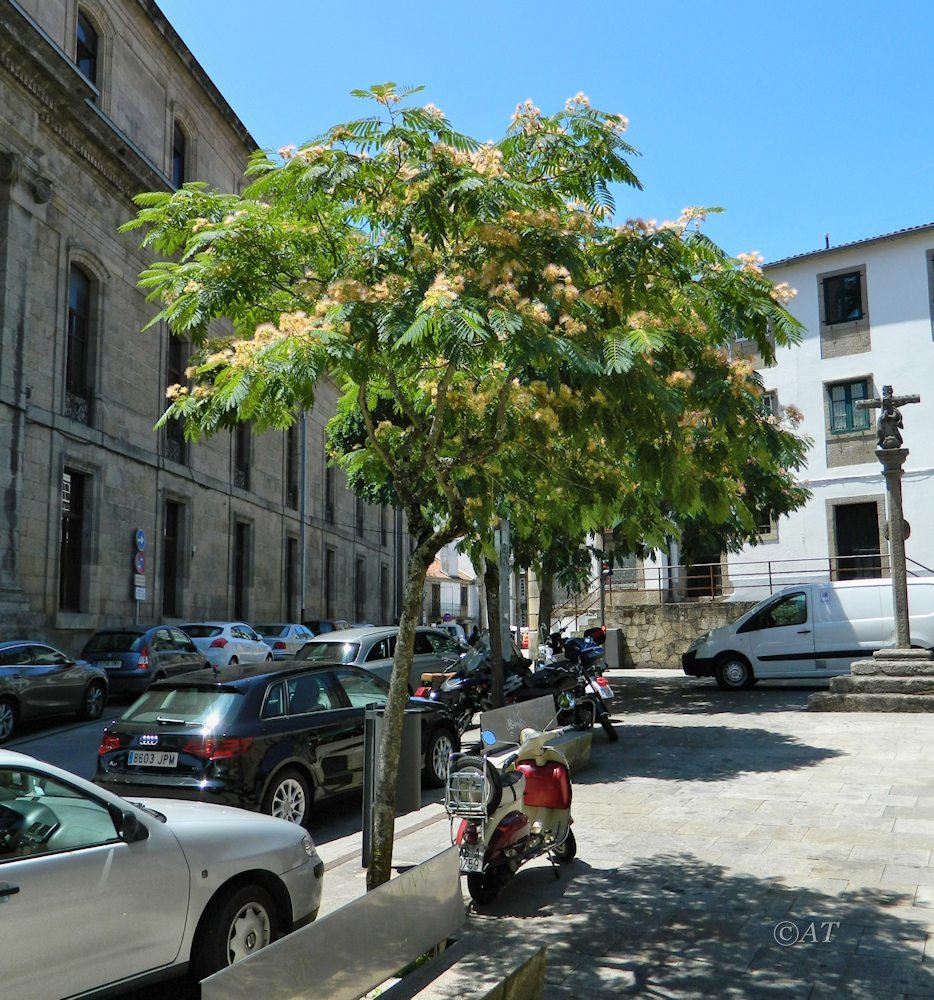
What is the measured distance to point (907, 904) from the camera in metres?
5.62

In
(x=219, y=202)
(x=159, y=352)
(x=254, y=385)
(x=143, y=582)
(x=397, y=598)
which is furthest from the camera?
(x=397, y=598)

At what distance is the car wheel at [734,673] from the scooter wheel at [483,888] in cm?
1438

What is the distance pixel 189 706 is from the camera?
801 centimetres

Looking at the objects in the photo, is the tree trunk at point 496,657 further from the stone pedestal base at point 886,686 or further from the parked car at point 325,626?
the parked car at point 325,626

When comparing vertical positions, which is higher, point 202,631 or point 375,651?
point 202,631

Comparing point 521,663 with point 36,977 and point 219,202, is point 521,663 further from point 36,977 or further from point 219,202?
point 36,977

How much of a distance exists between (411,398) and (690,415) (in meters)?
2.30

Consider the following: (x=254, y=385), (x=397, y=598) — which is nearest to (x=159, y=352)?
(x=254, y=385)

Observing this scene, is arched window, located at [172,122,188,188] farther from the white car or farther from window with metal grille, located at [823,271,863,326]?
the white car

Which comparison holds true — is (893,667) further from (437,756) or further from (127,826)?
(127,826)

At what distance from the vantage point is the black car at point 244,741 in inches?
299

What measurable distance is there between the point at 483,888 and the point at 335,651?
962cm

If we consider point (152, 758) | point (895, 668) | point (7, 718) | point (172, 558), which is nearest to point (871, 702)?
→ point (895, 668)

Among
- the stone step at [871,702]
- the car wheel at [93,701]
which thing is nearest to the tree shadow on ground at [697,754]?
the stone step at [871,702]
